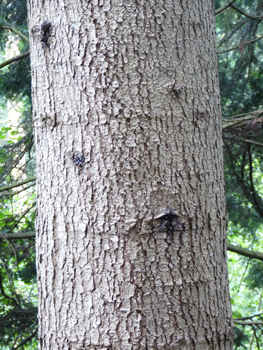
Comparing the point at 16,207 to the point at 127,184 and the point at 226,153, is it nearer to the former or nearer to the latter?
the point at 226,153

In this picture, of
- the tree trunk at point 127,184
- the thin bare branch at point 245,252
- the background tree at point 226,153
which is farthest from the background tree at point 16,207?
the tree trunk at point 127,184

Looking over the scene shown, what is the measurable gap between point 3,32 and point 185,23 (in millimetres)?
3351

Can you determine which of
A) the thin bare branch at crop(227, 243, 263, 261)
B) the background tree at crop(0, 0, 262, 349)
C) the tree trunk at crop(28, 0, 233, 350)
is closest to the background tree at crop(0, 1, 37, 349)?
the background tree at crop(0, 0, 262, 349)

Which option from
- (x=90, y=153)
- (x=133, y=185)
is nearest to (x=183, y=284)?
(x=133, y=185)

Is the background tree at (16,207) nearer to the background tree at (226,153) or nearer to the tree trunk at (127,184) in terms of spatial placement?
the background tree at (226,153)

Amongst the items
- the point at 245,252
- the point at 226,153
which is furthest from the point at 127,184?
the point at 226,153

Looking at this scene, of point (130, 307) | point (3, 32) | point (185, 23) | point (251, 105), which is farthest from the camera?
point (251, 105)

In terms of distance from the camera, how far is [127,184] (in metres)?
1.08

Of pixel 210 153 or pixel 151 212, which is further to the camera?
pixel 210 153

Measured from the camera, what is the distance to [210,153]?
1.18 metres

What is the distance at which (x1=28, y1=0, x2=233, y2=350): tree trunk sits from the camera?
106cm

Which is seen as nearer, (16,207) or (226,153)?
(226,153)

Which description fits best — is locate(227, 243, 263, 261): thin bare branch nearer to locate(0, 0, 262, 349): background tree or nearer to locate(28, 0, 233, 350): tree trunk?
locate(0, 0, 262, 349): background tree

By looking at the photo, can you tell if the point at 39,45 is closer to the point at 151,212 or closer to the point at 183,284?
the point at 151,212
